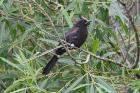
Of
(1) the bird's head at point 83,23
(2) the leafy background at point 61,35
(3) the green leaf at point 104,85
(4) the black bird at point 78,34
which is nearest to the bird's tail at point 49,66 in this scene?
(2) the leafy background at point 61,35

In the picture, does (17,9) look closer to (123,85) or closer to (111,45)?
(111,45)

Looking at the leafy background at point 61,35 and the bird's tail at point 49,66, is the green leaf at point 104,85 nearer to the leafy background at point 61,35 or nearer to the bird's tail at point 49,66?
the leafy background at point 61,35

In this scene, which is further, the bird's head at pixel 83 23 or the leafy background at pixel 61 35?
the bird's head at pixel 83 23

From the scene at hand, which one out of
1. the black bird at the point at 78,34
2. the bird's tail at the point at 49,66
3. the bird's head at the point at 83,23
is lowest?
the bird's tail at the point at 49,66

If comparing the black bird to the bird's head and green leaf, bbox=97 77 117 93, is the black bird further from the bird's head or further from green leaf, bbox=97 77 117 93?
green leaf, bbox=97 77 117 93

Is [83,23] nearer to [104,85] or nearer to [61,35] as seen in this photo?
[61,35]

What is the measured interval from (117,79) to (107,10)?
0.70 m

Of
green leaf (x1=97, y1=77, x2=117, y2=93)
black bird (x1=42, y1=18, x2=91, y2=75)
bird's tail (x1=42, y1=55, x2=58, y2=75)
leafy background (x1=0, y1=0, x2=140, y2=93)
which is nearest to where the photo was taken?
green leaf (x1=97, y1=77, x2=117, y2=93)

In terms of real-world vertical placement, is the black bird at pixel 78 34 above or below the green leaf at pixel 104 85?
above

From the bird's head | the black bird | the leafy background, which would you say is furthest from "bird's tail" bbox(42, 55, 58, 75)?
the bird's head

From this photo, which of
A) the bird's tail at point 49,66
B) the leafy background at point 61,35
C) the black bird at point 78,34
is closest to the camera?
the leafy background at point 61,35

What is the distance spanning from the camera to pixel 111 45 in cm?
416

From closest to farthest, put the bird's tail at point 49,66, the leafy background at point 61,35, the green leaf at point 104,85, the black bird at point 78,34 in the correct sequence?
1. the green leaf at point 104,85
2. the leafy background at point 61,35
3. the bird's tail at point 49,66
4. the black bird at point 78,34

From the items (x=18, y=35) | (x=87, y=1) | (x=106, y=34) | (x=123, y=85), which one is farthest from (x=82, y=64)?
(x=18, y=35)
